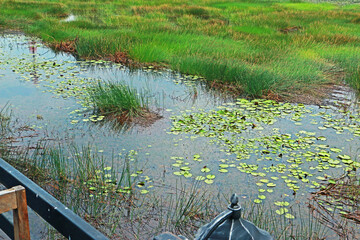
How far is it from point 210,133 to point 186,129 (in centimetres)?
34

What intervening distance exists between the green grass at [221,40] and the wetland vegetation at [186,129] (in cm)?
5

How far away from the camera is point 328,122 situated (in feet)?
19.1

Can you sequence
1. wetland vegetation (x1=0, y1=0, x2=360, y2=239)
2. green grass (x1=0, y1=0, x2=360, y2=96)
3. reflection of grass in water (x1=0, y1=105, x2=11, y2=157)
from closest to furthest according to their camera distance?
wetland vegetation (x1=0, y1=0, x2=360, y2=239) → reflection of grass in water (x1=0, y1=105, x2=11, y2=157) → green grass (x1=0, y1=0, x2=360, y2=96)

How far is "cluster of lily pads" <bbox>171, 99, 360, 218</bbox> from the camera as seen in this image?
4227mm

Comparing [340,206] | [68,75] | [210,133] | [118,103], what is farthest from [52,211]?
[68,75]

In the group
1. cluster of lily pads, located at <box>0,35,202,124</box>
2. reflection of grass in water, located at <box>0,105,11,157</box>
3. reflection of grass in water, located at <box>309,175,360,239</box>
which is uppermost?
reflection of grass in water, located at <box>309,175,360,239</box>

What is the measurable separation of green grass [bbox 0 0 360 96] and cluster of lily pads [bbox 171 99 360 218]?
3.04 feet

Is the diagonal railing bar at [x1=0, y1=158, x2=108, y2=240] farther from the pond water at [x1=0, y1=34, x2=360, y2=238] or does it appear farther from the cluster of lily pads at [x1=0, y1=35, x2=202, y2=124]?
the cluster of lily pads at [x1=0, y1=35, x2=202, y2=124]

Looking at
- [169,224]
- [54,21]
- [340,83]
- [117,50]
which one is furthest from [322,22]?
[169,224]

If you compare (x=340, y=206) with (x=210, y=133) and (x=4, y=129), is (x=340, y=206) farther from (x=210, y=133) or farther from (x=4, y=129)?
(x=4, y=129)

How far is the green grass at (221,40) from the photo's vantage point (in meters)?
7.49

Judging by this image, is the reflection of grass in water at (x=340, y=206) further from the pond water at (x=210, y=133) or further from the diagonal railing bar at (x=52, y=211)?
the diagonal railing bar at (x=52, y=211)

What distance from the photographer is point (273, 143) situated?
5.03 meters

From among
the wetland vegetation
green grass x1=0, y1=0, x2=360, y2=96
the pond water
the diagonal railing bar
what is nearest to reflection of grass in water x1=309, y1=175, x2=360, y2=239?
the wetland vegetation
